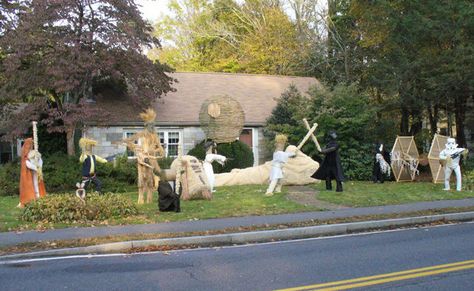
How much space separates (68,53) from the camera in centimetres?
1912

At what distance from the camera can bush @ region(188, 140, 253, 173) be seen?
22.7 meters

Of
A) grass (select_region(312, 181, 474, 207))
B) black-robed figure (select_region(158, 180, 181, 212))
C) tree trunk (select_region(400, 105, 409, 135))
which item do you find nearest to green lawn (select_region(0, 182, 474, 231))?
grass (select_region(312, 181, 474, 207))

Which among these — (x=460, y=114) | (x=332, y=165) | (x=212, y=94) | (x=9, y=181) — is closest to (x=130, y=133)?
(x=212, y=94)

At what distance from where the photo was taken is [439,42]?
23469 millimetres

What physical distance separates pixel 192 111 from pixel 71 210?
1455cm

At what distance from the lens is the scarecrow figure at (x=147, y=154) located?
13.9 metres

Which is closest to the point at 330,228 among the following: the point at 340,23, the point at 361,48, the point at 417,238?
the point at 417,238

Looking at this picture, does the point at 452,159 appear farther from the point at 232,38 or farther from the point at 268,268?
the point at 232,38

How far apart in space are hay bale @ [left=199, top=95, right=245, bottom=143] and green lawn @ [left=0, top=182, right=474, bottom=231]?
3.85 meters

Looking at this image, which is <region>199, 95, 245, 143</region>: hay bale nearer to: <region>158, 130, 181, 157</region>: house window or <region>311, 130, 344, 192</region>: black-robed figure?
<region>158, 130, 181, 157</region>: house window

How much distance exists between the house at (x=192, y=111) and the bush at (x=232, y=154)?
41.2 inches

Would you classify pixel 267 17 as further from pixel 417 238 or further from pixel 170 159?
pixel 417 238

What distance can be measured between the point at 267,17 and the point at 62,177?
2634 centimetres

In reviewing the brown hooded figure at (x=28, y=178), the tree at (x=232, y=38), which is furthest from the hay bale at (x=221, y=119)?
the tree at (x=232, y=38)
